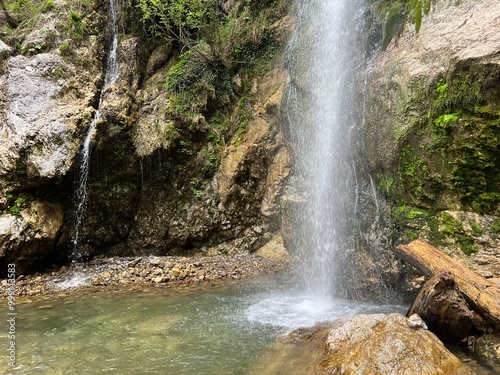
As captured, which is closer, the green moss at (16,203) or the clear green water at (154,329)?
the clear green water at (154,329)

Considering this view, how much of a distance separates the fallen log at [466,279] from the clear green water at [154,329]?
146 cm

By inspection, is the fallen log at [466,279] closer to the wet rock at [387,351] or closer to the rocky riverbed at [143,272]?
the wet rock at [387,351]

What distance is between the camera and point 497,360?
3.29m

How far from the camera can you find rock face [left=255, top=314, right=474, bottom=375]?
308cm

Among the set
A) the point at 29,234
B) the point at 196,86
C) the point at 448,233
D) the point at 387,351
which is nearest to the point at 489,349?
the point at 387,351

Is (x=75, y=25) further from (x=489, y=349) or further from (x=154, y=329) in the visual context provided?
(x=489, y=349)

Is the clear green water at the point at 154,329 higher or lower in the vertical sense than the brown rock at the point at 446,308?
lower

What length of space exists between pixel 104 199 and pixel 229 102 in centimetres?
460

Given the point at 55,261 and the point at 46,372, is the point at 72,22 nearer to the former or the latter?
the point at 55,261

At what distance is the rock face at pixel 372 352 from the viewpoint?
3.08m

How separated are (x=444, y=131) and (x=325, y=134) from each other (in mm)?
2543

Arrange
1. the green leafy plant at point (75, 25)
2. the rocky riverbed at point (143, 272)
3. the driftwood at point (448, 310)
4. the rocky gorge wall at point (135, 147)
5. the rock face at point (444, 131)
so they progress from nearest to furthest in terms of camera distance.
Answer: the driftwood at point (448, 310)
the rock face at point (444, 131)
the rocky riverbed at point (143, 272)
the rocky gorge wall at point (135, 147)
the green leafy plant at point (75, 25)

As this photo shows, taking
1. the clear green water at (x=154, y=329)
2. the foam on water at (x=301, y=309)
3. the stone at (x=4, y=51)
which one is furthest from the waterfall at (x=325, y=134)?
the stone at (x=4, y=51)

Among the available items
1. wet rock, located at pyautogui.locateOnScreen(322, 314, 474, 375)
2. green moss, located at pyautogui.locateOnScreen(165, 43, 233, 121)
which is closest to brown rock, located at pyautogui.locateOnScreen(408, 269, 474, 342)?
wet rock, located at pyautogui.locateOnScreen(322, 314, 474, 375)
